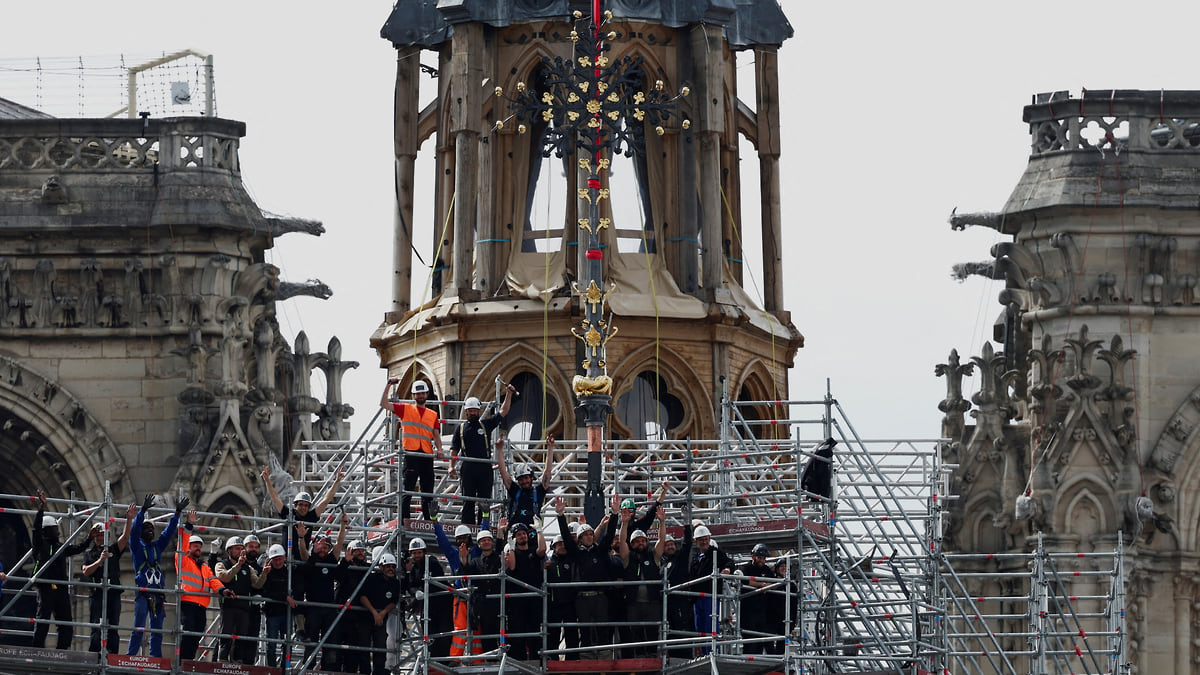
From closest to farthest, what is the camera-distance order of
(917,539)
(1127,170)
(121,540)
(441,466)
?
(121,540), (917,539), (441,466), (1127,170)

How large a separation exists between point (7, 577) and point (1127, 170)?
64.8ft

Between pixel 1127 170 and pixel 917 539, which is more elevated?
pixel 1127 170

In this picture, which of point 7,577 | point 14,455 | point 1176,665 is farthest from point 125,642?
point 1176,665

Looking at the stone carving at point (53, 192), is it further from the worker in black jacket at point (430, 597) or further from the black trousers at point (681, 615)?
the black trousers at point (681, 615)

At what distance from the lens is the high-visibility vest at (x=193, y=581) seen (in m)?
51.5

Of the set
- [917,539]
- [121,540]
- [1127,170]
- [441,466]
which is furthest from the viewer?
[1127,170]

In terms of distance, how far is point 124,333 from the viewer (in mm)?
64312

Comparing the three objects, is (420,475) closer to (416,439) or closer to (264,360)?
(416,439)

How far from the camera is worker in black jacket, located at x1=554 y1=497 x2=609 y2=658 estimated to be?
5125 cm

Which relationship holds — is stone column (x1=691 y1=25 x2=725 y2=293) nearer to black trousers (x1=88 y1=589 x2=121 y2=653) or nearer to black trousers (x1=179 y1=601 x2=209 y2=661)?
black trousers (x1=88 y1=589 x2=121 y2=653)

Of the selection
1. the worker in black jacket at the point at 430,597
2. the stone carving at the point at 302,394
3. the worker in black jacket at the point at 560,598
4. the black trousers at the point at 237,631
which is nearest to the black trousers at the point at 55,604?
the black trousers at the point at 237,631

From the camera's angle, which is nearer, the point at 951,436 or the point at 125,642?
the point at 125,642

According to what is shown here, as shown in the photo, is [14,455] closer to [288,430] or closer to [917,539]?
[288,430]

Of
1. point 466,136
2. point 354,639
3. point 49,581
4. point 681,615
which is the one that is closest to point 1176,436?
point 466,136
